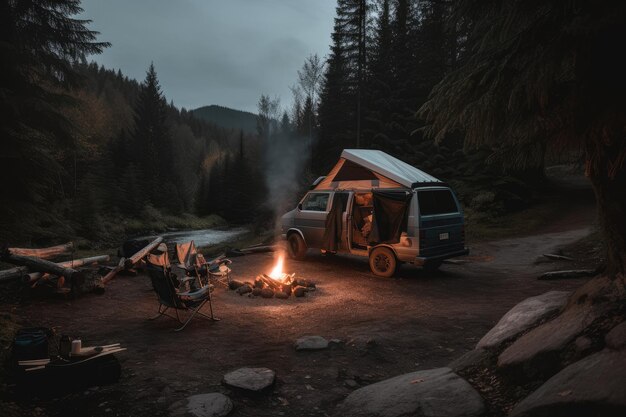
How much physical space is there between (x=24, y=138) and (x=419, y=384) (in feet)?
40.1

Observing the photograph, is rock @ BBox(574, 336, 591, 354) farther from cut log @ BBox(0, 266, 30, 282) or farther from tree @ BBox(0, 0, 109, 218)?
tree @ BBox(0, 0, 109, 218)

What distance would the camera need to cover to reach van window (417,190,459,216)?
8938 mm

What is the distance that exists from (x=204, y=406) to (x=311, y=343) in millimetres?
1937

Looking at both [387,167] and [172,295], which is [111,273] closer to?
[172,295]

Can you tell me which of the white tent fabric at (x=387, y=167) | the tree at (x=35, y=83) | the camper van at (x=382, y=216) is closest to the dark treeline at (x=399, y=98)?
the white tent fabric at (x=387, y=167)

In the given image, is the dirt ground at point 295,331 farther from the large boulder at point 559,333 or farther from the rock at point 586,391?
the rock at point 586,391

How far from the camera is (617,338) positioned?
2.75 meters

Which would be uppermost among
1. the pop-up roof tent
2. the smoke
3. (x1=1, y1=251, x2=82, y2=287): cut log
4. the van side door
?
the smoke

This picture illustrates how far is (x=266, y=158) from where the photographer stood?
4941 cm

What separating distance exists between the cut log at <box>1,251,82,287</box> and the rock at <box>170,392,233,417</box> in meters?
5.76

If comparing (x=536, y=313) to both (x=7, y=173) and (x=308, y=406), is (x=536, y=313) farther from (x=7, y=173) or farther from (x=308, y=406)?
(x=7, y=173)

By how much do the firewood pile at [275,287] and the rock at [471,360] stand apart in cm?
449

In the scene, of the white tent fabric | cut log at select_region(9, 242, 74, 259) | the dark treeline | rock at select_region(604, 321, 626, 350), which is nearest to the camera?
rock at select_region(604, 321, 626, 350)

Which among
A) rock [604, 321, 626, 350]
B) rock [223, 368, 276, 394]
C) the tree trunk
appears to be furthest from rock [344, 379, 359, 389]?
the tree trunk
